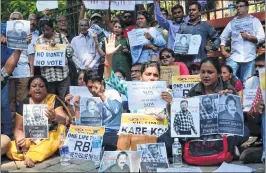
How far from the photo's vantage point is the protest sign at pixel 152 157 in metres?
5.02

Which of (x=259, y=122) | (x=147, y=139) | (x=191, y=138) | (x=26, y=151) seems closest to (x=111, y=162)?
(x=147, y=139)

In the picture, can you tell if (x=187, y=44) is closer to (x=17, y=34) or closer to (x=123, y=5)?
(x=123, y=5)

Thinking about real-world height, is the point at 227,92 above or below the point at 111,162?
above

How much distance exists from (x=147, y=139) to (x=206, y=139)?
68 cm

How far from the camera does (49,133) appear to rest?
597cm

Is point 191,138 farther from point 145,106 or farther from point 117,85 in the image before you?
point 117,85

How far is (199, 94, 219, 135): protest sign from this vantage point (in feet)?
17.2

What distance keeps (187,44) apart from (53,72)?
2.12 m

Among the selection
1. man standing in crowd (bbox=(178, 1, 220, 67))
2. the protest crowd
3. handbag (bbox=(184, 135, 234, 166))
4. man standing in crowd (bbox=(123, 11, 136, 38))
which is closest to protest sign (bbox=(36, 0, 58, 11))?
the protest crowd

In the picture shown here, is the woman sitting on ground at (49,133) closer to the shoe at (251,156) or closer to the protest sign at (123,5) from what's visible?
the shoe at (251,156)

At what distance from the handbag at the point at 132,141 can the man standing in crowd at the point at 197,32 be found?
7.18ft

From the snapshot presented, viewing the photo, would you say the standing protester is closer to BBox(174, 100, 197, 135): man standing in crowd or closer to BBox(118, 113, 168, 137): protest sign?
BBox(118, 113, 168, 137): protest sign

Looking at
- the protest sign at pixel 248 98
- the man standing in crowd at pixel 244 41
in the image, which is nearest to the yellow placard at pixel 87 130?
the protest sign at pixel 248 98

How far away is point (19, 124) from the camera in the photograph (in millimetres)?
6012
